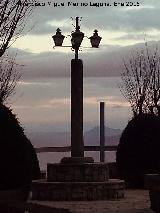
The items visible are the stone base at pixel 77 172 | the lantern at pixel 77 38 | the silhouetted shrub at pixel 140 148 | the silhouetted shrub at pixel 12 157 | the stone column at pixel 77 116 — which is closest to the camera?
the silhouetted shrub at pixel 12 157

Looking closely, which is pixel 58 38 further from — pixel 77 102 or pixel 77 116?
pixel 77 116

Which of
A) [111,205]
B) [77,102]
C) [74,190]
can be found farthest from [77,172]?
[111,205]

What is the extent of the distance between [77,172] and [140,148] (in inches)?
172

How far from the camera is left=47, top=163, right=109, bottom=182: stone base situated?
18.8 m

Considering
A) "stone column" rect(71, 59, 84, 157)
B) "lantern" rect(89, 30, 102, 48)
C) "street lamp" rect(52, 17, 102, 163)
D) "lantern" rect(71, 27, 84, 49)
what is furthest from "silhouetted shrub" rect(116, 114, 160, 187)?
"lantern" rect(71, 27, 84, 49)

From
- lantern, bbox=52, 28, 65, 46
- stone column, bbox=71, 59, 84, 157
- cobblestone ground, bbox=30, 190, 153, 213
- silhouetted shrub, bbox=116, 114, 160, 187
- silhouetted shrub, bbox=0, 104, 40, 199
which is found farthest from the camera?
silhouetted shrub, bbox=116, 114, 160, 187

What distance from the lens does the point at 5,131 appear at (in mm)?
15008

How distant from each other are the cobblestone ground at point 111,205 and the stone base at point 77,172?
3.56ft

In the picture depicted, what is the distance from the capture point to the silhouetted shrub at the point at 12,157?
14.8m

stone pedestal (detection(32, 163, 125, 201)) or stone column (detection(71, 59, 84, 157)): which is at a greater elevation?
stone column (detection(71, 59, 84, 157))

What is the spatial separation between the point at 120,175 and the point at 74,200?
5.38 m

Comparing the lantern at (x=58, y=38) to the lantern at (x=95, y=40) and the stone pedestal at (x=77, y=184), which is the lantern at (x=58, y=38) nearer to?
the lantern at (x=95, y=40)

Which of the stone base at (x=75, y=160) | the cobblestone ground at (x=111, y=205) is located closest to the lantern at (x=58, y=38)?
the stone base at (x=75, y=160)

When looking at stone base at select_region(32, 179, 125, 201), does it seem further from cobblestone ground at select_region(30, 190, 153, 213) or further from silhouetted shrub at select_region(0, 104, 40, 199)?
silhouetted shrub at select_region(0, 104, 40, 199)
